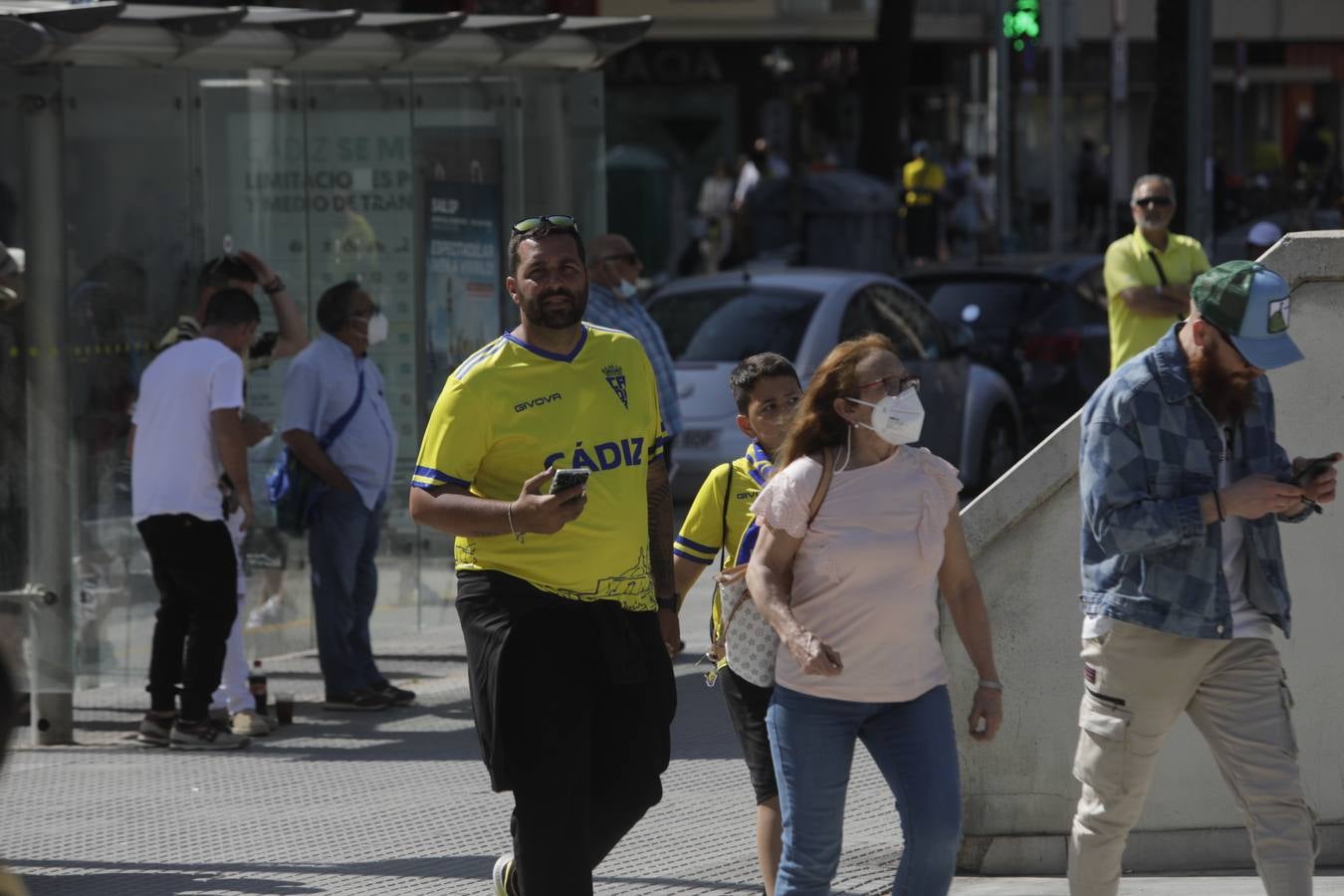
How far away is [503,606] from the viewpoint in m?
4.86

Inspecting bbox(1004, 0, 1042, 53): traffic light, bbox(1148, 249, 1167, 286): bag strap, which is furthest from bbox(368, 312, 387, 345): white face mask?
bbox(1004, 0, 1042, 53): traffic light

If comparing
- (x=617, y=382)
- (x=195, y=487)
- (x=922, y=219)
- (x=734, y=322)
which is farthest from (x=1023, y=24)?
(x=617, y=382)

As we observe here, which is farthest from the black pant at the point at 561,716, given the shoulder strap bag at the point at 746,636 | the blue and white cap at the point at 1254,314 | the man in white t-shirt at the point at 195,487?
the man in white t-shirt at the point at 195,487

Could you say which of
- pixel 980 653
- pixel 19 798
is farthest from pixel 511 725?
pixel 19 798

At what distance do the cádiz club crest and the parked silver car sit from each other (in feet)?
27.0

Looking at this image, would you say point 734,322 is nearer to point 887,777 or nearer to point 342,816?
point 342,816

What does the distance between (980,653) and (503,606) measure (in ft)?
3.47

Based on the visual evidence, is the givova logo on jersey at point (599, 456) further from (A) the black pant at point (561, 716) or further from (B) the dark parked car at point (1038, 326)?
(B) the dark parked car at point (1038, 326)

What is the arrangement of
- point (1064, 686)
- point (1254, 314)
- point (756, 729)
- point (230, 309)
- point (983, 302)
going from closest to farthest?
point (1254, 314), point (756, 729), point (1064, 686), point (230, 309), point (983, 302)

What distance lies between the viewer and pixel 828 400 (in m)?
4.75

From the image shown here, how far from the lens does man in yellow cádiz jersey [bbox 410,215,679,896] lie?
4.81m

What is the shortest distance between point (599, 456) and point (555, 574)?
285 millimetres

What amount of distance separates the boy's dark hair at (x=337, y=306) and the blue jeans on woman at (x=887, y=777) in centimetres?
457

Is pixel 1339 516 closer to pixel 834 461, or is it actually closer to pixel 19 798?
pixel 834 461
